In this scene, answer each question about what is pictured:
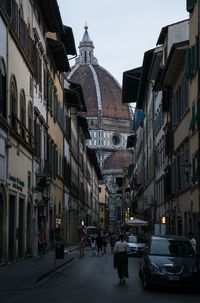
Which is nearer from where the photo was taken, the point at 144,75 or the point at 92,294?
the point at 92,294

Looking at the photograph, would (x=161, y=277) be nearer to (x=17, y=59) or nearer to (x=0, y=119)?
(x=0, y=119)

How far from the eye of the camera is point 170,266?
1917 centimetres

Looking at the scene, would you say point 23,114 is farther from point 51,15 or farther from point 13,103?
point 51,15

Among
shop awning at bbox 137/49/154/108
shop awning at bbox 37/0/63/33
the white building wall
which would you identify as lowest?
the white building wall

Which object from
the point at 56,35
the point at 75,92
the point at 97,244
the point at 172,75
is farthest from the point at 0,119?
the point at 75,92

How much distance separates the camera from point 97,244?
54969 mm

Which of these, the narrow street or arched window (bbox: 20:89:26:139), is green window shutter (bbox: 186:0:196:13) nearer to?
arched window (bbox: 20:89:26:139)

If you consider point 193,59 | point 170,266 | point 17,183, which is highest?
point 193,59

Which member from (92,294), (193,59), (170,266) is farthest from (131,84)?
(92,294)

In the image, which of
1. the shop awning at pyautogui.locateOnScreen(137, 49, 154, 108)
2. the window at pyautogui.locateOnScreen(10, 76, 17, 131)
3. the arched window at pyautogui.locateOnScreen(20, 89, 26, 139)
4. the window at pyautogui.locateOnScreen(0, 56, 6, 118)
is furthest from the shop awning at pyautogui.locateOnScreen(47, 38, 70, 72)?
the window at pyautogui.locateOnScreen(0, 56, 6, 118)

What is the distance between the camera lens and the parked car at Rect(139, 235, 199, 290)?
752 inches

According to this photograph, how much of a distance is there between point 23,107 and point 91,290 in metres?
16.9

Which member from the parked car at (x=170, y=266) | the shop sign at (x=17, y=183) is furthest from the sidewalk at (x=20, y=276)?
the parked car at (x=170, y=266)

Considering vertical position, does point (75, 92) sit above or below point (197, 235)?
above
